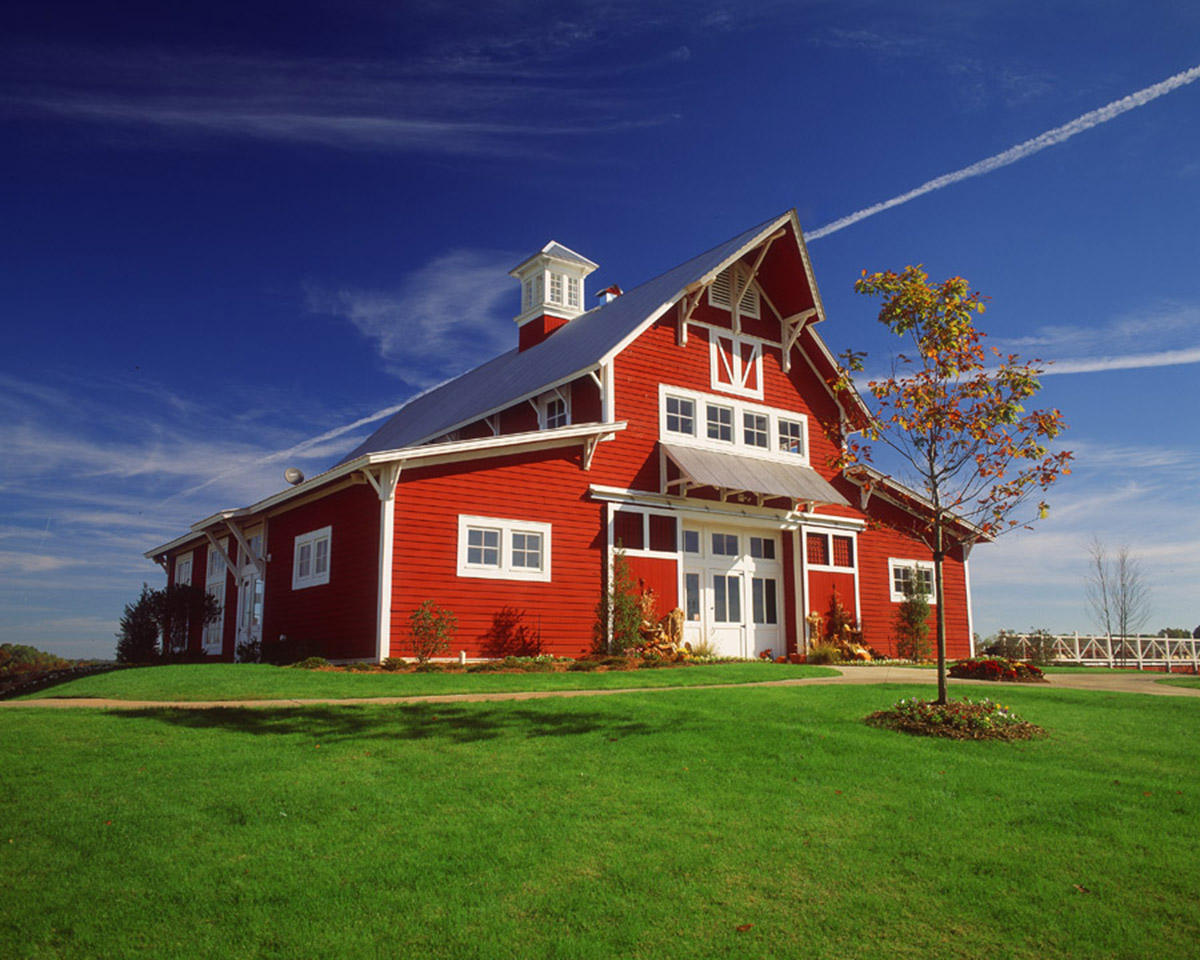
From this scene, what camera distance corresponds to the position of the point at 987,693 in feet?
42.9

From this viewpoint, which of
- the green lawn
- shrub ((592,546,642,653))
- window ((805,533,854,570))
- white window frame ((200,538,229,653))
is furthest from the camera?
white window frame ((200,538,229,653))

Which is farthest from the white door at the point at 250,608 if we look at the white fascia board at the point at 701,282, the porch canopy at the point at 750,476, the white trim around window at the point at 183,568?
the porch canopy at the point at 750,476

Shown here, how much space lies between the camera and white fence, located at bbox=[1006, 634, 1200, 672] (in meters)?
27.7

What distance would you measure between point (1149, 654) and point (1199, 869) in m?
27.7

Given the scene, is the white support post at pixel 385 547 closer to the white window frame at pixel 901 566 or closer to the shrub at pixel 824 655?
the shrub at pixel 824 655

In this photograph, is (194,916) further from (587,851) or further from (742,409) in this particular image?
(742,409)

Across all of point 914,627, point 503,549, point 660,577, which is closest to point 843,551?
point 914,627

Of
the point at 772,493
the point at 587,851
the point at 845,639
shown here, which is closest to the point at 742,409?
the point at 772,493

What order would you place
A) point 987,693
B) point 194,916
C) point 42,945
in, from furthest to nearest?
1. point 987,693
2. point 194,916
3. point 42,945

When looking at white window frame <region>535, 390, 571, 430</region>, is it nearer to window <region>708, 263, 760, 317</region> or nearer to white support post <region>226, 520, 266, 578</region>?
window <region>708, 263, 760, 317</region>

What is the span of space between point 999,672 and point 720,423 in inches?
348

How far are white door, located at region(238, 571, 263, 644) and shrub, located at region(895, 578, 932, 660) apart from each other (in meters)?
15.8

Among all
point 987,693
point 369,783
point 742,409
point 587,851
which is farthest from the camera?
point 742,409

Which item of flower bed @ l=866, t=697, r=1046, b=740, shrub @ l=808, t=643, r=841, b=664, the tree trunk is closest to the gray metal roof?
shrub @ l=808, t=643, r=841, b=664
